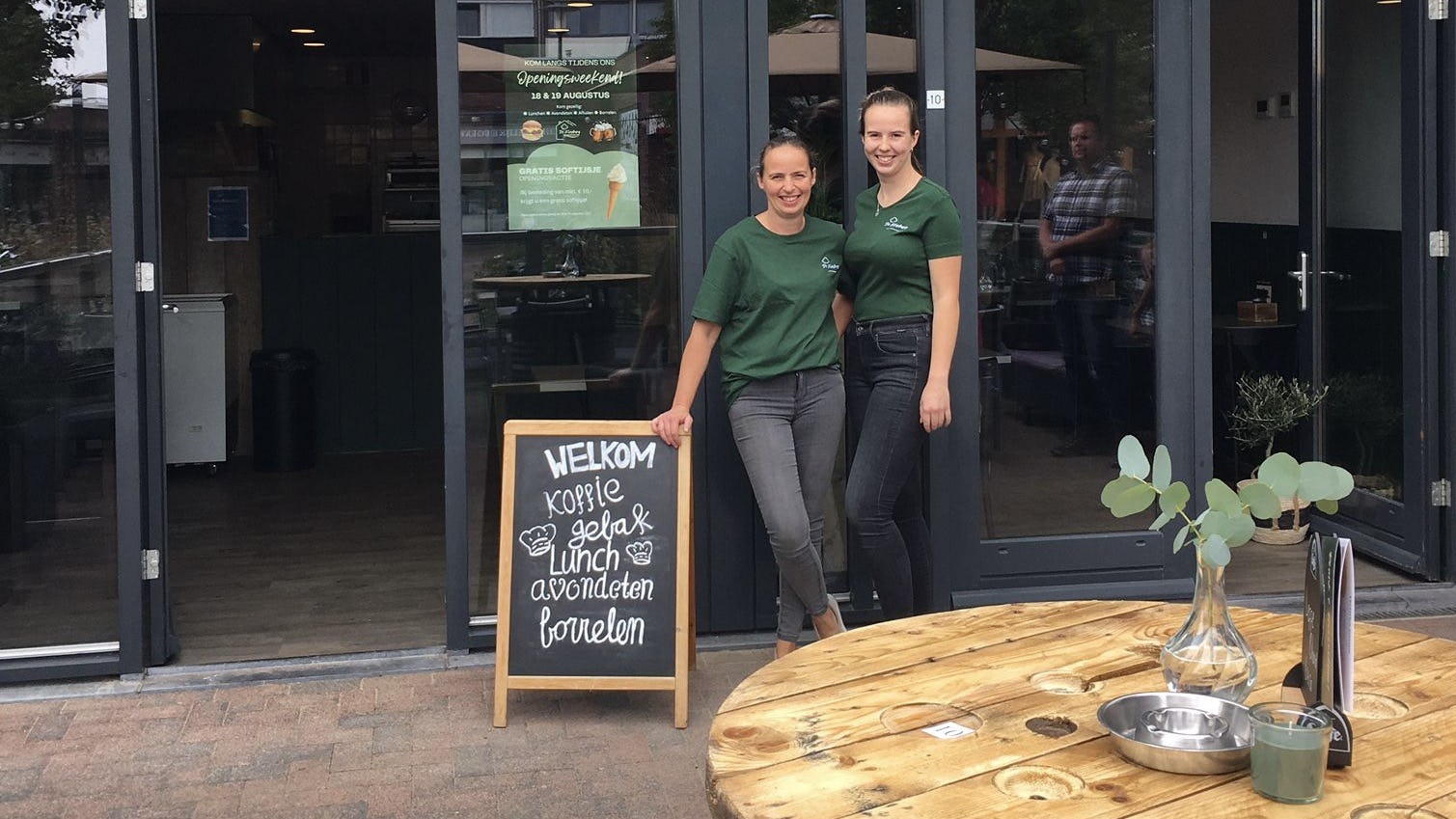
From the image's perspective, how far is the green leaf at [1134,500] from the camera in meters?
2.23

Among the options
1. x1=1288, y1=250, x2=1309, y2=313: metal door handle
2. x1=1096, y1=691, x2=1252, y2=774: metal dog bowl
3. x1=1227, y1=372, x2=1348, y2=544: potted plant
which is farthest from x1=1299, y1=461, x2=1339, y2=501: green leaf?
x1=1288, y1=250, x2=1309, y2=313: metal door handle

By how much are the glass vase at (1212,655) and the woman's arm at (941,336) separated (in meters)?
2.12

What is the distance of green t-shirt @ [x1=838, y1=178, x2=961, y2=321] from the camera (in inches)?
171

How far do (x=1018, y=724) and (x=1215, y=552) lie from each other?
1.20ft

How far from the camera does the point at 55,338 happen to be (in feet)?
15.6

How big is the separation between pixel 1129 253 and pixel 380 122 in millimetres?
8160

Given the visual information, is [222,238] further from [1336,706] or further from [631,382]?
[1336,706]

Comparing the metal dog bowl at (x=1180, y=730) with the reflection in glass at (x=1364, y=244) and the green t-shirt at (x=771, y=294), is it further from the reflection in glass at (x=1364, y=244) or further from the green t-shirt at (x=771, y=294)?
the reflection in glass at (x=1364, y=244)

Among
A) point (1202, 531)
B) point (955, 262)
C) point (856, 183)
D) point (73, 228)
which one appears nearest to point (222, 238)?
point (73, 228)

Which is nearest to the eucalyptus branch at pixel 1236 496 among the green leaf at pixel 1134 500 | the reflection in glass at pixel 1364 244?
the green leaf at pixel 1134 500

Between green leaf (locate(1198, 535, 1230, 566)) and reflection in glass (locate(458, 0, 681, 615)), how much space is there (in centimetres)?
304

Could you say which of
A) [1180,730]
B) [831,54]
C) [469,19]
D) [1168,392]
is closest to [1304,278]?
[1168,392]

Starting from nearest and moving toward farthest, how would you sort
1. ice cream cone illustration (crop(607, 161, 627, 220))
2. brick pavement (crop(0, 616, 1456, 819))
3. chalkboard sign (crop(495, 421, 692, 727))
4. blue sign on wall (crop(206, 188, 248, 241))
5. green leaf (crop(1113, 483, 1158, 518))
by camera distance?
green leaf (crop(1113, 483, 1158, 518)) < brick pavement (crop(0, 616, 1456, 819)) < chalkboard sign (crop(495, 421, 692, 727)) < ice cream cone illustration (crop(607, 161, 627, 220)) < blue sign on wall (crop(206, 188, 248, 241))

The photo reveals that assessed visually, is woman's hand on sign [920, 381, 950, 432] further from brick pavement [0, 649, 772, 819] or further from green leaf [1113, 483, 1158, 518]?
green leaf [1113, 483, 1158, 518]
